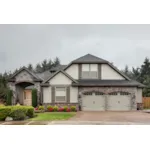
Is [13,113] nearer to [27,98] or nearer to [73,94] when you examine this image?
[73,94]

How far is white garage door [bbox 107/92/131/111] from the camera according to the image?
22891 mm

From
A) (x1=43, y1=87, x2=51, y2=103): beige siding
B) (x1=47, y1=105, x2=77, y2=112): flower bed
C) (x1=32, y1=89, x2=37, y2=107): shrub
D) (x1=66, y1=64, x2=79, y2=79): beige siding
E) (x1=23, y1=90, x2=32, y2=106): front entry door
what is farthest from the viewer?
(x1=23, y1=90, x2=32, y2=106): front entry door

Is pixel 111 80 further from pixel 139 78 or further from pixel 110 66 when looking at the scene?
pixel 139 78

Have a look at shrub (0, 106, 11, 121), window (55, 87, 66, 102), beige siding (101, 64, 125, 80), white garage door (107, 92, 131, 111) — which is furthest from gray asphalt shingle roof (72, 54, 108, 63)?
shrub (0, 106, 11, 121)

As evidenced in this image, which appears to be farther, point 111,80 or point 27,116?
point 111,80

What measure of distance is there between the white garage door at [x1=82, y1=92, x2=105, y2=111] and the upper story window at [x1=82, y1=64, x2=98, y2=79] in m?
1.80

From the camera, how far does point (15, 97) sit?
24.0m

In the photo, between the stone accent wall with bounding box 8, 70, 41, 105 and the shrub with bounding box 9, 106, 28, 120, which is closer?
the shrub with bounding box 9, 106, 28, 120

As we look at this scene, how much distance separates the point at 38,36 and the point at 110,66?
9714 mm

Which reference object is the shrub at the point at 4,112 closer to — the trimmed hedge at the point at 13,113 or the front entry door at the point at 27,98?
the trimmed hedge at the point at 13,113

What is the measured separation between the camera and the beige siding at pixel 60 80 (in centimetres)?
2320

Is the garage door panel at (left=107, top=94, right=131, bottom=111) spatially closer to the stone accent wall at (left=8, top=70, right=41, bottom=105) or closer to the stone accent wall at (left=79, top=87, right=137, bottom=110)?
the stone accent wall at (left=79, top=87, right=137, bottom=110)

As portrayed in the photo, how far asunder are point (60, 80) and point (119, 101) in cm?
563
